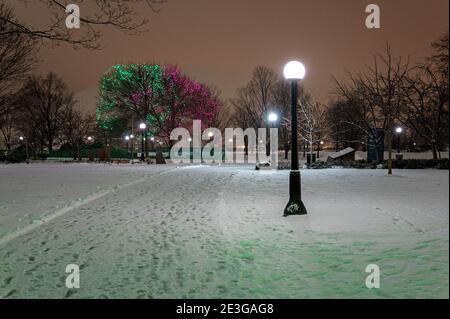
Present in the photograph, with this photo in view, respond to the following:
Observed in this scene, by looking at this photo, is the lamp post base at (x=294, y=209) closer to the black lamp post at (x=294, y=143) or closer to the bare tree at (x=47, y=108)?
the black lamp post at (x=294, y=143)

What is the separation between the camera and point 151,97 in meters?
48.4

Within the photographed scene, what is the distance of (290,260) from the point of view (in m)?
5.73

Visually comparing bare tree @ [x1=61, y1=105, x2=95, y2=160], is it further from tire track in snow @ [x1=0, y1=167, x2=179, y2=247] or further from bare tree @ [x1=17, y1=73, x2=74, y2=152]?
tire track in snow @ [x1=0, y1=167, x2=179, y2=247]

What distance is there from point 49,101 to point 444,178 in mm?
64193

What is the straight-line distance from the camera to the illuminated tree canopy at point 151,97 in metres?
48.5

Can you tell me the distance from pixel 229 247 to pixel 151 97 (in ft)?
143

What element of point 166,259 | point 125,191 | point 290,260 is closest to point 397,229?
point 290,260

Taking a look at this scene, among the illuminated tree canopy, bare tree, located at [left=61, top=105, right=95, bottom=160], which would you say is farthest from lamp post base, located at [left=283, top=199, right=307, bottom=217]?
bare tree, located at [left=61, top=105, right=95, bottom=160]

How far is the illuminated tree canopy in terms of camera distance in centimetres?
4847

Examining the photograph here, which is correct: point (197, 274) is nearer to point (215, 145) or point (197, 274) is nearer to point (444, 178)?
point (444, 178)

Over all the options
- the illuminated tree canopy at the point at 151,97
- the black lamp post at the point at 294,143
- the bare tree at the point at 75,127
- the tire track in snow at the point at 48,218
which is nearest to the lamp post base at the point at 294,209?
the black lamp post at the point at 294,143

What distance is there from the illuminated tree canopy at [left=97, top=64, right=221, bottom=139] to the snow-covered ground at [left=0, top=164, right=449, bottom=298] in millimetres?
37466

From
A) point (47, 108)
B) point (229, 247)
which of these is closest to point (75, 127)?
point (47, 108)

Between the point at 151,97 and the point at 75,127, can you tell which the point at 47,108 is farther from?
the point at 151,97
